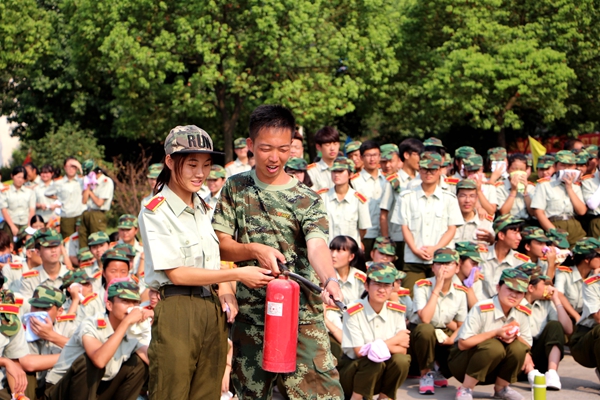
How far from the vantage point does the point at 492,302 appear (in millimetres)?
7250

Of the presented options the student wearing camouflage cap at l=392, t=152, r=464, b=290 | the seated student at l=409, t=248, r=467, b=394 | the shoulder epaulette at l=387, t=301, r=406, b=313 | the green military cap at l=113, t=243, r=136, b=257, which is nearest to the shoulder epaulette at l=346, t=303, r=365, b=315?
the shoulder epaulette at l=387, t=301, r=406, b=313

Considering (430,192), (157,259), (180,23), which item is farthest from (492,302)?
(180,23)

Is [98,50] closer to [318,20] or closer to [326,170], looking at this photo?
[318,20]

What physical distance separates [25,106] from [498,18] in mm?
16360

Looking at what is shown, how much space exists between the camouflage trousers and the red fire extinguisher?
182mm

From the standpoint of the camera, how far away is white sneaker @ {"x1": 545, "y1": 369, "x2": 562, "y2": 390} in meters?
7.33

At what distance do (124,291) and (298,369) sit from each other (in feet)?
8.01

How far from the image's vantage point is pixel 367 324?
6980mm

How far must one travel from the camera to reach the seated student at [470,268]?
812cm

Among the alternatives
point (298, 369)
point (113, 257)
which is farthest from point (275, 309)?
point (113, 257)

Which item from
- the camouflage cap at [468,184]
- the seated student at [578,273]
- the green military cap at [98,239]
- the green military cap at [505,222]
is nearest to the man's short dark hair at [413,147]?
the camouflage cap at [468,184]

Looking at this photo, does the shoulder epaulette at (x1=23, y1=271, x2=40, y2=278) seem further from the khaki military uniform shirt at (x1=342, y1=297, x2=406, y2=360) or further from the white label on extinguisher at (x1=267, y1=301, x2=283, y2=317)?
the white label on extinguisher at (x1=267, y1=301, x2=283, y2=317)

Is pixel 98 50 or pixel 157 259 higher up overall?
pixel 98 50

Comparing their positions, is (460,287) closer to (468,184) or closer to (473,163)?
(468,184)
